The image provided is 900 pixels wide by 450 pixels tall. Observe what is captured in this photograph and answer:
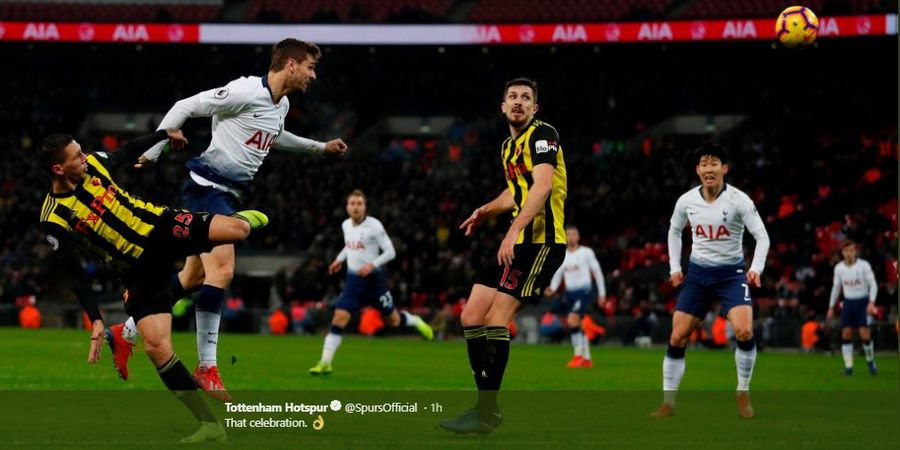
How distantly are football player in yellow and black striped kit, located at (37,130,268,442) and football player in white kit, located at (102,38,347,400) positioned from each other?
184cm

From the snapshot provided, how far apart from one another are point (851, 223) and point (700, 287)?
1929 cm

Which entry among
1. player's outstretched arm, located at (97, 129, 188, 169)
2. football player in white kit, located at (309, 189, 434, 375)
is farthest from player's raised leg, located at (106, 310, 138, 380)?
football player in white kit, located at (309, 189, 434, 375)

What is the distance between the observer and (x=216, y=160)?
406 inches

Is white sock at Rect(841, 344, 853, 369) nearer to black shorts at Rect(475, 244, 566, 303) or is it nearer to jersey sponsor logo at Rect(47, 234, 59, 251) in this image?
black shorts at Rect(475, 244, 566, 303)

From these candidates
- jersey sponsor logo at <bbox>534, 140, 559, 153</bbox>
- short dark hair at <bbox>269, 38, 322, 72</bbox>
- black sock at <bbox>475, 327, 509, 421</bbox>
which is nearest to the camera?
black sock at <bbox>475, 327, 509, 421</bbox>

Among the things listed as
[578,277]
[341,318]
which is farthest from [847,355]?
[341,318]

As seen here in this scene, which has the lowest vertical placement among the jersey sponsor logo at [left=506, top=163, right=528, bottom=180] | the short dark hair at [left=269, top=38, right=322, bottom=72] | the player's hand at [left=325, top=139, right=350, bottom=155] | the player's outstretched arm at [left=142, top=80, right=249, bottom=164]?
the jersey sponsor logo at [left=506, top=163, right=528, bottom=180]

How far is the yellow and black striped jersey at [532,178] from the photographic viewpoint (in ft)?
29.3

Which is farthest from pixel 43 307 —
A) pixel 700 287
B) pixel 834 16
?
pixel 700 287

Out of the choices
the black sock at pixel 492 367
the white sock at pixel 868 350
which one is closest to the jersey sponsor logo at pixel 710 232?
the black sock at pixel 492 367

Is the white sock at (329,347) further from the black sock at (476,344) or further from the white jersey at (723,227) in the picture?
the black sock at (476,344)

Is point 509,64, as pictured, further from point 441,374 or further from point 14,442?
point 14,442

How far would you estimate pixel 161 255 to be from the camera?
8.18m

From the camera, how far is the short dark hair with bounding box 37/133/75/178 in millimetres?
7781
